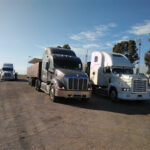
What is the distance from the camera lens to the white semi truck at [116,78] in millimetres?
10023

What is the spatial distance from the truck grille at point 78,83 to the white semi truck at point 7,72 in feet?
68.5

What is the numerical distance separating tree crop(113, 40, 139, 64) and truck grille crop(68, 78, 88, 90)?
32.5 metres

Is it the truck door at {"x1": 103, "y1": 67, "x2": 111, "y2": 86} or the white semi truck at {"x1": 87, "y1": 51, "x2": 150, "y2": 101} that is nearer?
the white semi truck at {"x1": 87, "y1": 51, "x2": 150, "y2": 101}

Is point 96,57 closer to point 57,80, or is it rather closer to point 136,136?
point 57,80

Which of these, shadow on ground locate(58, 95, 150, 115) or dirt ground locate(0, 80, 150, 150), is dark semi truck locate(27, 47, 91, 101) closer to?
shadow on ground locate(58, 95, 150, 115)

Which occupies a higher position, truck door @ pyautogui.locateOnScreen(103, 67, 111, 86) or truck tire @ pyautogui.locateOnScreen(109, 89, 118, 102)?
truck door @ pyautogui.locateOnScreen(103, 67, 111, 86)

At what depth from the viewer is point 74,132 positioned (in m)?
4.96

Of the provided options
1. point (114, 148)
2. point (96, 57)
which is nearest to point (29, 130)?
point (114, 148)

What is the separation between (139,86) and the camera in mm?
10094

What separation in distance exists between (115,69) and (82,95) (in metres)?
4.27

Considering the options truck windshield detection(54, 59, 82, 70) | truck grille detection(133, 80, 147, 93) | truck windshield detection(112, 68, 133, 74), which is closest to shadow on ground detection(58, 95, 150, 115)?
truck grille detection(133, 80, 147, 93)

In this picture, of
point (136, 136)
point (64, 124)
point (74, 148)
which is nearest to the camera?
point (74, 148)

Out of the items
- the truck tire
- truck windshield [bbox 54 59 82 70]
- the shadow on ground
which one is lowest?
the shadow on ground

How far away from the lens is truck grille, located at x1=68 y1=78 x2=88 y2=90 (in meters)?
9.22
